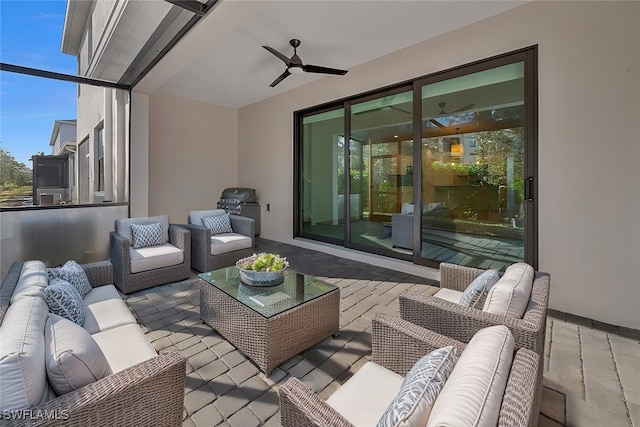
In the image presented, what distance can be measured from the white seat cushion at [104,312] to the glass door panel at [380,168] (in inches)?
137

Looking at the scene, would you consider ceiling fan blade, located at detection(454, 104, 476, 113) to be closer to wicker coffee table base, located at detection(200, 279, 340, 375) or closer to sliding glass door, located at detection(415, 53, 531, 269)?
sliding glass door, located at detection(415, 53, 531, 269)

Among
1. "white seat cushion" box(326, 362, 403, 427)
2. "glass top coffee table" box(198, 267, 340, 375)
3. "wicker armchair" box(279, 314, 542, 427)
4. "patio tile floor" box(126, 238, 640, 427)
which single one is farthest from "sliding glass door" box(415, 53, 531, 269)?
"white seat cushion" box(326, 362, 403, 427)

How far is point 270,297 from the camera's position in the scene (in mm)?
2213

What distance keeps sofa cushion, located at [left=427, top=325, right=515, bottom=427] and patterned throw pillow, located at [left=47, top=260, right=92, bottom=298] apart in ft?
7.83

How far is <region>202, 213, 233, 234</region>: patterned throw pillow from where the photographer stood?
4289 mm

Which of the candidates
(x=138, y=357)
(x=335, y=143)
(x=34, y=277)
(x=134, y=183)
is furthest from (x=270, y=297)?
(x=134, y=183)

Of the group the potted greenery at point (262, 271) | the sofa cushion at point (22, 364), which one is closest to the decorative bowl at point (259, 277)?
the potted greenery at point (262, 271)

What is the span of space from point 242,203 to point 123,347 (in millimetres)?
4705

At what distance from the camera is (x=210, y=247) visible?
3.85m

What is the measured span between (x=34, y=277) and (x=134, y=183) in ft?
12.2

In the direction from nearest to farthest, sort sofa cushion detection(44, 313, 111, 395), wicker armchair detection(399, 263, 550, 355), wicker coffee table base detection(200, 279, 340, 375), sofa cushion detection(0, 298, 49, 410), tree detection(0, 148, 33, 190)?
sofa cushion detection(0, 298, 49, 410) < sofa cushion detection(44, 313, 111, 395) < wicker armchair detection(399, 263, 550, 355) < wicker coffee table base detection(200, 279, 340, 375) < tree detection(0, 148, 33, 190)

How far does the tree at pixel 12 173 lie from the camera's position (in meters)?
3.69

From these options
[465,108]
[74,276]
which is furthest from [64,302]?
[465,108]

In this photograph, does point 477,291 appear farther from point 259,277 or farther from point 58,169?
point 58,169
